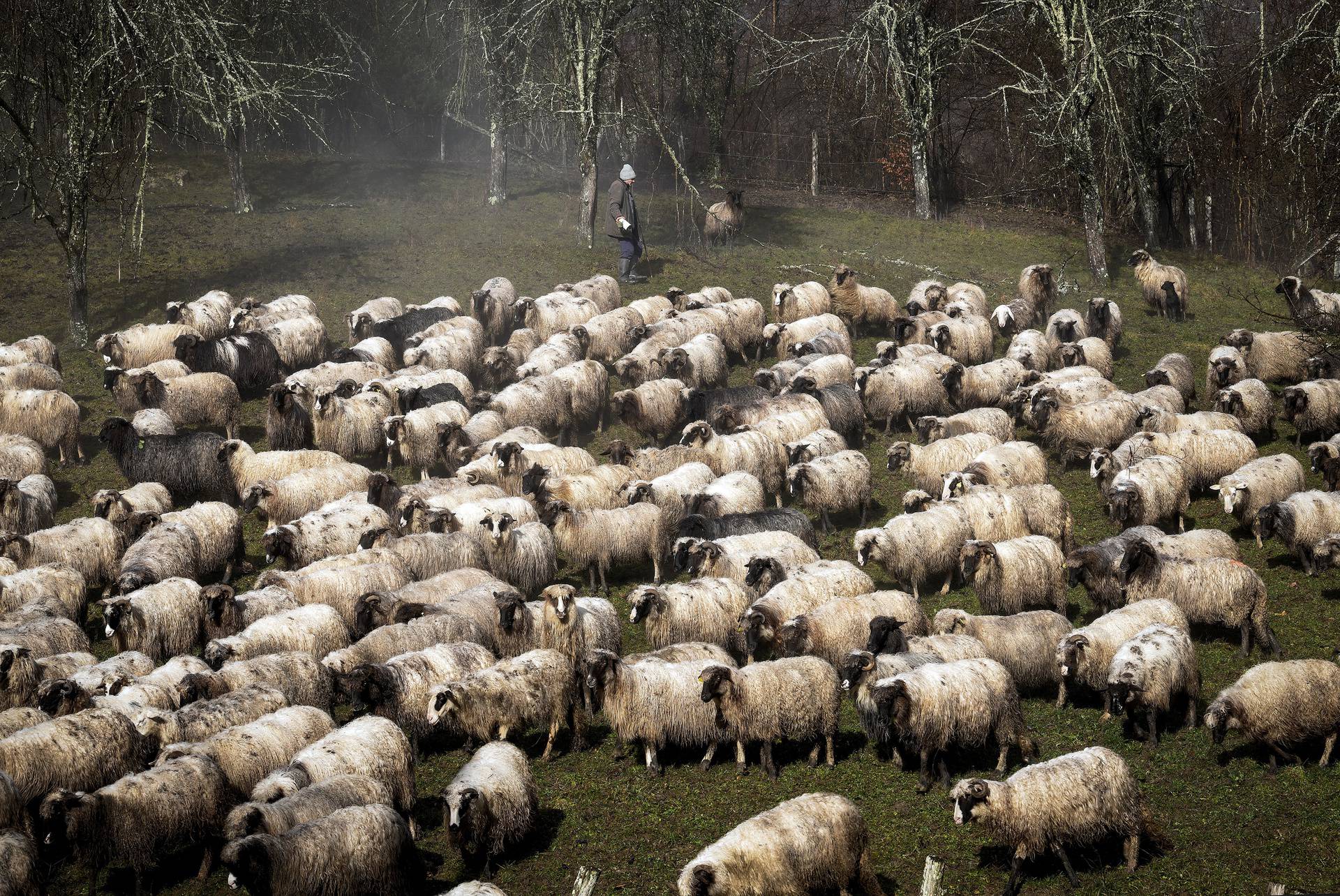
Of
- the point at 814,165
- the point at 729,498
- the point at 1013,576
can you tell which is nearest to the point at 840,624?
the point at 1013,576

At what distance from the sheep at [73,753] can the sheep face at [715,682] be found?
17.5 ft

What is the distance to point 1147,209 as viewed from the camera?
3155 cm

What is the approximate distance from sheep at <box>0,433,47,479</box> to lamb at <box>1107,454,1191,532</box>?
15820 millimetres

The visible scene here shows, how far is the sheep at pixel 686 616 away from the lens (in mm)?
13641

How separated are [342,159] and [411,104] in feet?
28.2

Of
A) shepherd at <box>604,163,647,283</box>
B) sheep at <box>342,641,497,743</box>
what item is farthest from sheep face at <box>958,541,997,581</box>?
shepherd at <box>604,163,647,283</box>

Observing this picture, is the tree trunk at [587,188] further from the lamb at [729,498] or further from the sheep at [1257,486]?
the sheep at [1257,486]

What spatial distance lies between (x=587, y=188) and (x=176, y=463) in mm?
15884

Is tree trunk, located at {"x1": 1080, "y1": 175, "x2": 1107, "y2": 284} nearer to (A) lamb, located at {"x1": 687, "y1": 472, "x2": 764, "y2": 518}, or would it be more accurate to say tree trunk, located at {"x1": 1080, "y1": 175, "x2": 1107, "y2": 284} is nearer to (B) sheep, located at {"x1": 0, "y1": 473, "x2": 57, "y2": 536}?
(A) lamb, located at {"x1": 687, "y1": 472, "x2": 764, "y2": 518}

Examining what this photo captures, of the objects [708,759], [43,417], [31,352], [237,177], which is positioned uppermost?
[237,177]

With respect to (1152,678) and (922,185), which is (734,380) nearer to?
(1152,678)

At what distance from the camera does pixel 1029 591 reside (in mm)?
14352

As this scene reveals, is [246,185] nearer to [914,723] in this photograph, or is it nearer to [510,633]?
[510,633]

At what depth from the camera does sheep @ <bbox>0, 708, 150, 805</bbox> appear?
34.8 ft
